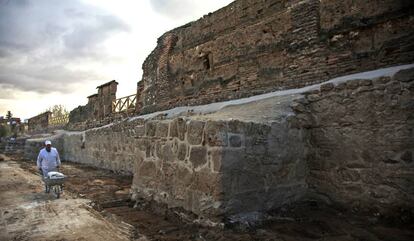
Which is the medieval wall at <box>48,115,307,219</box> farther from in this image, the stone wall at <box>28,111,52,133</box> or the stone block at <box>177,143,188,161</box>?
the stone wall at <box>28,111,52,133</box>

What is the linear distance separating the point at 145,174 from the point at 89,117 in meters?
14.3

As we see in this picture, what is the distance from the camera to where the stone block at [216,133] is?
3.74 meters

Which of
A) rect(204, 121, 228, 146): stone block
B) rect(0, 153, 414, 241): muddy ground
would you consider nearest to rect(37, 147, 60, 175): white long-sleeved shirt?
rect(0, 153, 414, 241): muddy ground

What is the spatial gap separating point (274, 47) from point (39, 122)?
101ft

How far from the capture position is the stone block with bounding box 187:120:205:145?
4035mm

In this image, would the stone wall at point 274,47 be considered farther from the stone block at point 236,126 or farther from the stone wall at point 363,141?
the stone block at point 236,126

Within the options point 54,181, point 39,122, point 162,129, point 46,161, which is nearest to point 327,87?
point 162,129

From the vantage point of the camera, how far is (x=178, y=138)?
4.50 m

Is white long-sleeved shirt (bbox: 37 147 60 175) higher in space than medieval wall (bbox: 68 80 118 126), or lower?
lower

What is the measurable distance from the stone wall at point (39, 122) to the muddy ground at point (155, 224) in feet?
86.4

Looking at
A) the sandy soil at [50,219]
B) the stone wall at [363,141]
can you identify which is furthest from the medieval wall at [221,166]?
the sandy soil at [50,219]

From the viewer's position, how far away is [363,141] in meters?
4.04

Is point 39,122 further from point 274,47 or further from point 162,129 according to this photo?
point 162,129

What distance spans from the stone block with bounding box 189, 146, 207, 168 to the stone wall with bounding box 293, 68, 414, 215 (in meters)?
1.54
